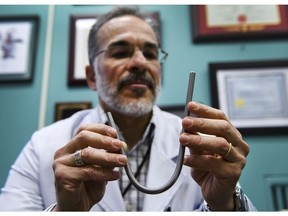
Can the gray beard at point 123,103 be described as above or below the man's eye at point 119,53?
below

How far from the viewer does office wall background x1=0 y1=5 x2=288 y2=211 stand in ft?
2.03

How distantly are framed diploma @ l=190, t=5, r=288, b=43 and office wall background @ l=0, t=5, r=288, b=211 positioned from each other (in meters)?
0.02

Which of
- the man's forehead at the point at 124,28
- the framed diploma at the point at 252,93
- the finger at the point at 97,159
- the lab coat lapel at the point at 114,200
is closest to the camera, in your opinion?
the finger at the point at 97,159

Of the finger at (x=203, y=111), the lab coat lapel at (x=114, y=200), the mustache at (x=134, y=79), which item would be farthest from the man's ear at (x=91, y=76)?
the finger at (x=203, y=111)

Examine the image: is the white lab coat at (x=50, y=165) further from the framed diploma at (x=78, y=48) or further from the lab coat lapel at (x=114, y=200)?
the framed diploma at (x=78, y=48)

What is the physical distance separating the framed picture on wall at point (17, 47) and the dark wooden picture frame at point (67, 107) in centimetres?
11

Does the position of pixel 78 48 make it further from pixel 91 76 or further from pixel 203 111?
pixel 203 111

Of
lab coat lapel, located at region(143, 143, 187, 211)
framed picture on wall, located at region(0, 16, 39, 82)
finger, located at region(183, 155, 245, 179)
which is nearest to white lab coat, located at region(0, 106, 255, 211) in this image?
lab coat lapel, located at region(143, 143, 187, 211)

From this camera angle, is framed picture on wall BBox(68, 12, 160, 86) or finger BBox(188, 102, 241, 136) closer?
finger BBox(188, 102, 241, 136)

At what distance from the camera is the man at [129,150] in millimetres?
274

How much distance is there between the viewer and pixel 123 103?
0.48m

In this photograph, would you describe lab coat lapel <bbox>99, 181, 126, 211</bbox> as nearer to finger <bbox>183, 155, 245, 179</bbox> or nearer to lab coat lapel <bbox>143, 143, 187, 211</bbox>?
lab coat lapel <bbox>143, 143, 187, 211</bbox>

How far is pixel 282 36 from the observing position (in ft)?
2.22

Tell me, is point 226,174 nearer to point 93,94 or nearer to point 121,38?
point 121,38
